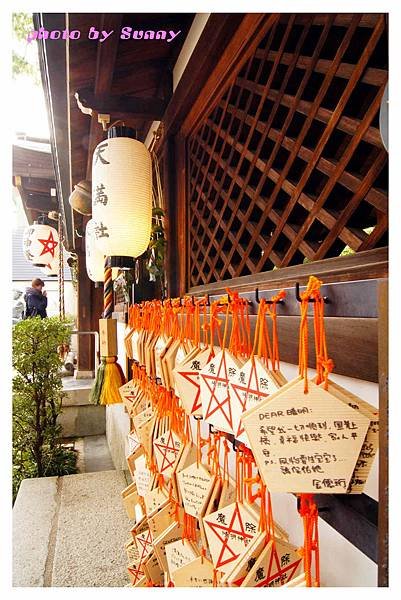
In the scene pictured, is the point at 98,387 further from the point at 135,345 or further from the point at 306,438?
the point at 306,438

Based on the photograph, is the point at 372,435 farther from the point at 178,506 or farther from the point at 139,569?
the point at 139,569

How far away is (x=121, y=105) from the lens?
2.19m

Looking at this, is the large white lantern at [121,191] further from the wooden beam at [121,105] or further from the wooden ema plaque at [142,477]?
the wooden ema plaque at [142,477]

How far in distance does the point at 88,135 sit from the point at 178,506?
269 cm

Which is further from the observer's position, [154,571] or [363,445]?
[154,571]

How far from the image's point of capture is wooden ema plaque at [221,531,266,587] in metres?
0.80

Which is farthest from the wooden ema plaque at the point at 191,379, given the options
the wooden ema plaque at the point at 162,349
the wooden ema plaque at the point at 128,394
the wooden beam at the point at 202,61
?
the wooden ema plaque at the point at 128,394

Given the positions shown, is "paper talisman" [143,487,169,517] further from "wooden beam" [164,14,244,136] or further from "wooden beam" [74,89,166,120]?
"wooden beam" [74,89,166,120]

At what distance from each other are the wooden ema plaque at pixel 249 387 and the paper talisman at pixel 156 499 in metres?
0.85

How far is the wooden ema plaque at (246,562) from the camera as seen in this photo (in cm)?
80

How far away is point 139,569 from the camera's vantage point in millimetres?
1705

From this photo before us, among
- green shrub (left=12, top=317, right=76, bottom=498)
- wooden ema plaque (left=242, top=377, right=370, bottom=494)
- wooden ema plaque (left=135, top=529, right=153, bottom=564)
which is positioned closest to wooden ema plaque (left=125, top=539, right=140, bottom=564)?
wooden ema plaque (left=135, top=529, right=153, bottom=564)

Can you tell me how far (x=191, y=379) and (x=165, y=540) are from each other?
25.1 inches

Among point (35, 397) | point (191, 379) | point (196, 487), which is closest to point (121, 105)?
point (191, 379)
